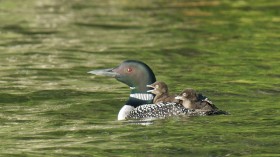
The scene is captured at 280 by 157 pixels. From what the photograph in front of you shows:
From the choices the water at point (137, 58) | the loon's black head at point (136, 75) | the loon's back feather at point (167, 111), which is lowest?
the water at point (137, 58)

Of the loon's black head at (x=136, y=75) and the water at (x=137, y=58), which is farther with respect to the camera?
the loon's black head at (x=136, y=75)

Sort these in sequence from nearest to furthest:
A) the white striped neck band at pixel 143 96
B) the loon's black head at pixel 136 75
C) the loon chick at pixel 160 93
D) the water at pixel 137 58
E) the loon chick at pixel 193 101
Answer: the water at pixel 137 58 → the loon chick at pixel 193 101 → the loon chick at pixel 160 93 → the loon's black head at pixel 136 75 → the white striped neck band at pixel 143 96

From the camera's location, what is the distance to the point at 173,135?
15.0m

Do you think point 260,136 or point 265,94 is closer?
point 260,136

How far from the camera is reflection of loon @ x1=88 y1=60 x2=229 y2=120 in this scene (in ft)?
52.1

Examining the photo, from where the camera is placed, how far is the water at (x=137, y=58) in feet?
48.0

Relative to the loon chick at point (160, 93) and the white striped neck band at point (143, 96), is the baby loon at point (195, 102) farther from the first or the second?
the white striped neck band at point (143, 96)

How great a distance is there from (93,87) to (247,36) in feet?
24.3

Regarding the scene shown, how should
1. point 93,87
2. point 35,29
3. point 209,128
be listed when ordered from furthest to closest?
point 35,29
point 93,87
point 209,128

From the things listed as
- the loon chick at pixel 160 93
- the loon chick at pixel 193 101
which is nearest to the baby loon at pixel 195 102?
the loon chick at pixel 193 101

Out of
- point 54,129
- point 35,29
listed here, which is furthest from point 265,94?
point 35,29

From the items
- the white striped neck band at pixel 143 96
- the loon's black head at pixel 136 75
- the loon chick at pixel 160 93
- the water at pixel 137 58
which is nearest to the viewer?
the water at pixel 137 58

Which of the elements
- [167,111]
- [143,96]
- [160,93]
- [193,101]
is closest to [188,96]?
[193,101]

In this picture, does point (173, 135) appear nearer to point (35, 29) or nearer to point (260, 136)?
point (260, 136)
